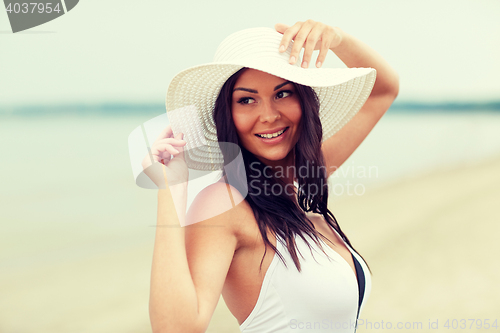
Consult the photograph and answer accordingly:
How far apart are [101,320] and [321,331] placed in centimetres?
297

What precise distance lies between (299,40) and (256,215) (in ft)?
2.34

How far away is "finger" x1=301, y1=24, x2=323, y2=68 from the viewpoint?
1.54 m

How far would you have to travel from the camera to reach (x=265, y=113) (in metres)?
1.55

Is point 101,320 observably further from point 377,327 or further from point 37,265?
point 377,327

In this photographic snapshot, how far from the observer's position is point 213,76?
154cm

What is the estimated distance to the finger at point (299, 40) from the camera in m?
1.52

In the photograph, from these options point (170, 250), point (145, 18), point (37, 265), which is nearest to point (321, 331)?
point (170, 250)

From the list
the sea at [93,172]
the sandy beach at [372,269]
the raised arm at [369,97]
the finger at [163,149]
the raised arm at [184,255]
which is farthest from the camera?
the sea at [93,172]

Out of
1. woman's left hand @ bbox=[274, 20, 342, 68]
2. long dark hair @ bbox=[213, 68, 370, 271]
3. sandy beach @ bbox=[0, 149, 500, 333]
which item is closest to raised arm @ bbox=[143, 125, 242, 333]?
long dark hair @ bbox=[213, 68, 370, 271]

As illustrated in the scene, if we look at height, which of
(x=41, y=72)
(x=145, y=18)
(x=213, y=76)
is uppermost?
(x=213, y=76)

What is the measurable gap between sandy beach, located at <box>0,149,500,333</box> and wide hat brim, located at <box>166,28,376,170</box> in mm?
2249

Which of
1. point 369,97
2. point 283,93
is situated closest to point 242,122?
point 283,93

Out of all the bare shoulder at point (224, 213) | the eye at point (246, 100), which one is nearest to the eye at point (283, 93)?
the eye at point (246, 100)

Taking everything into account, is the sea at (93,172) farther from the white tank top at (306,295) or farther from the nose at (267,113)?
the white tank top at (306,295)
